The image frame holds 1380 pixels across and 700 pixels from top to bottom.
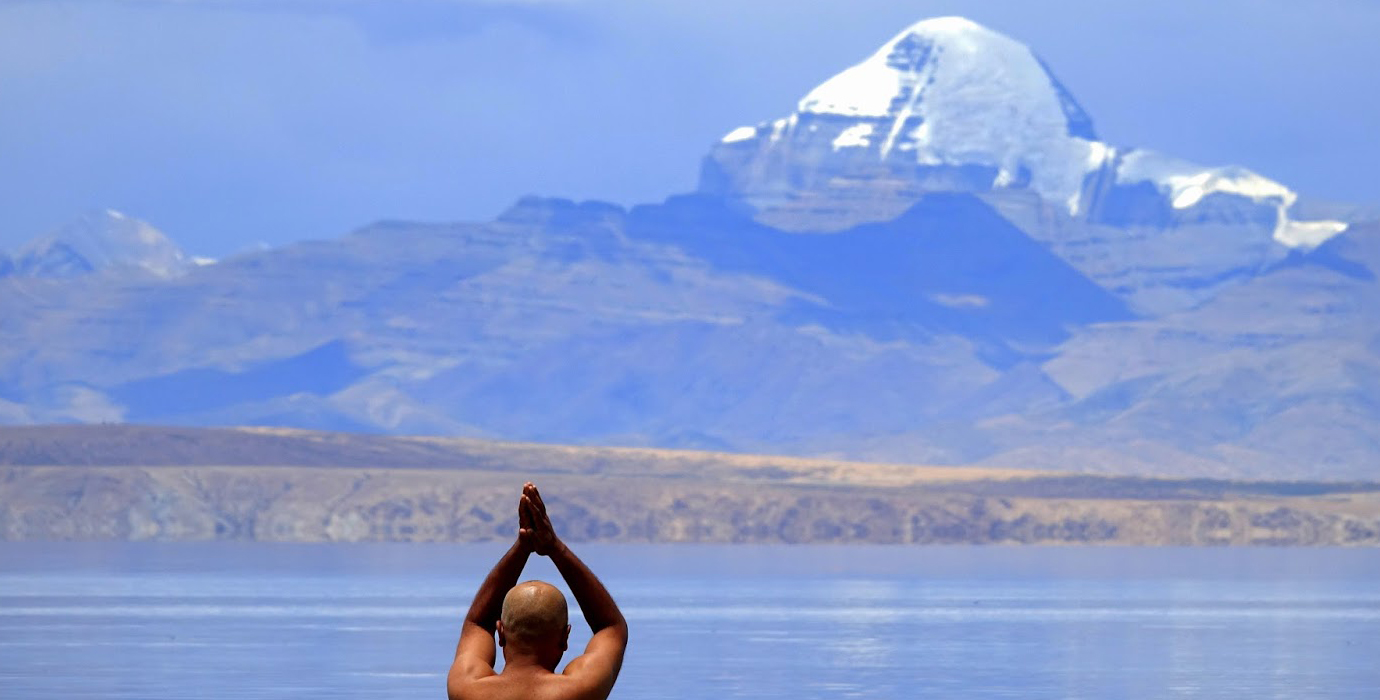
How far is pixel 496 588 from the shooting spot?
12.8 meters

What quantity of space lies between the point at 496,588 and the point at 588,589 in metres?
0.53

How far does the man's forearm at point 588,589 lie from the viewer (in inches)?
490

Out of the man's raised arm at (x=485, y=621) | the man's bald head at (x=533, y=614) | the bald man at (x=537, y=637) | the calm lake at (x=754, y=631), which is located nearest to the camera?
the man's bald head at (x=533, y=614)

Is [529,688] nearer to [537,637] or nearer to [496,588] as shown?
[537,637]

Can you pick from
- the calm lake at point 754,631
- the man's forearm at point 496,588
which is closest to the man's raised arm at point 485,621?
the man's forearm at point 496,588

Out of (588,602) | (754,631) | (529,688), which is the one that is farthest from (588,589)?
(754,631)

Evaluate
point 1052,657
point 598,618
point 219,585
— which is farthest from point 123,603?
point 598,618

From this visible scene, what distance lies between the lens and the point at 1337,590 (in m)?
120

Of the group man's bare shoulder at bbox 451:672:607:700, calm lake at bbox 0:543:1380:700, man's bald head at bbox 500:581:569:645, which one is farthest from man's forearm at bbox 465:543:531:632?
calm lake at bbox 0:543:1380:700

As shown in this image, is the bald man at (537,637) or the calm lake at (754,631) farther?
the calm lake at (754,631)

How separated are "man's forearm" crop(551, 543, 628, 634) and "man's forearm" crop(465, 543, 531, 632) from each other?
0.18m

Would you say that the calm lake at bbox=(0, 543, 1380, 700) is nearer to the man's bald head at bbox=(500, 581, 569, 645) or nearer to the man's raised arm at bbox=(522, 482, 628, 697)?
the man's raised arm at bbox=(522, 482, 628, 697)

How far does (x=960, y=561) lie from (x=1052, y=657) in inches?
4331

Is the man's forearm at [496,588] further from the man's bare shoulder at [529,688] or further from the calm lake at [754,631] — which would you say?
the calm lake at [754,631]
